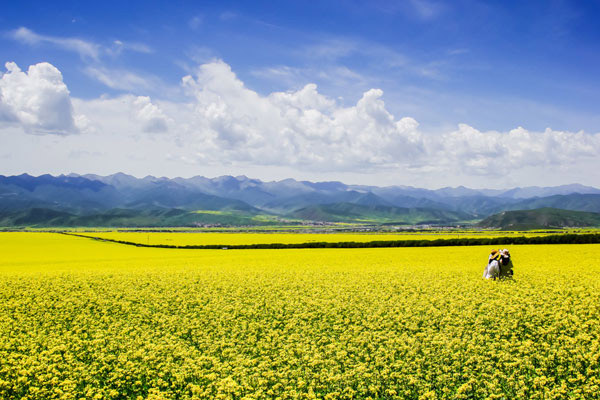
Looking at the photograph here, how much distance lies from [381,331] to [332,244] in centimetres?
5528

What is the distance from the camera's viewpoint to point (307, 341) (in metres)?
14.7

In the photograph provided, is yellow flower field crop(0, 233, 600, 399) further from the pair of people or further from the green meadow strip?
the green meadow strip

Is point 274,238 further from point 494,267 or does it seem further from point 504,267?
point 504,267

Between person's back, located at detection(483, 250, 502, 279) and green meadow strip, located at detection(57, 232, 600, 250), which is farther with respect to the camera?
green meadow strip, located at detection(57, 232, 600, 250)

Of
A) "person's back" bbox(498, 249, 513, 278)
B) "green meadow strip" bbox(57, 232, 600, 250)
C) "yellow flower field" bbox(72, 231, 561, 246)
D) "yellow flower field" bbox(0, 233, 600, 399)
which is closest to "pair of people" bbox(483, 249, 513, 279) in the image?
"person's back" bbox(498, 249, 513, 278)

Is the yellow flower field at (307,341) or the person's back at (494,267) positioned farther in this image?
the person's back at (494,267)

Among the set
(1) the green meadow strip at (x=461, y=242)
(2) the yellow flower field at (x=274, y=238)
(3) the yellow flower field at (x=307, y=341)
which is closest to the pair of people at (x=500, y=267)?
(3) the yellow flower field at (x=307, y=341)

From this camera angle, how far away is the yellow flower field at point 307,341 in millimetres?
11266

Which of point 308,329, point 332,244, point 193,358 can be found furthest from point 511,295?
point 332,244

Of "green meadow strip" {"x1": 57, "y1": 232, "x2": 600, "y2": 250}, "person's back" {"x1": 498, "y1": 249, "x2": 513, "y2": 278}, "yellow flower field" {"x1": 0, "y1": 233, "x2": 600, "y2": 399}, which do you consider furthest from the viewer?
"green meadow strip" {"x1": 57, "y1": 232, "x2": 600, "y2": 250}

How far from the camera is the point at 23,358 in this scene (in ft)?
44.8

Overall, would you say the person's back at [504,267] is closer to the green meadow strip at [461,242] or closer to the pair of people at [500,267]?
the pair of people at [500,267]

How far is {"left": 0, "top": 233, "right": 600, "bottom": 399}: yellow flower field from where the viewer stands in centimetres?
1127

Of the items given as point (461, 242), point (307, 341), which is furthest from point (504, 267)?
point (461, 242)
